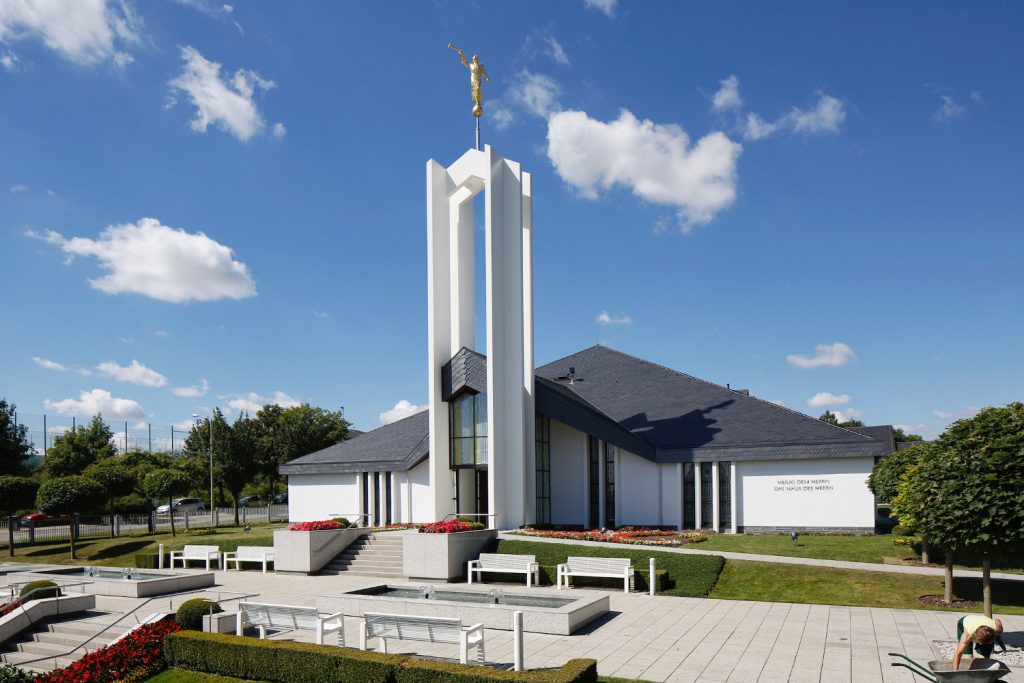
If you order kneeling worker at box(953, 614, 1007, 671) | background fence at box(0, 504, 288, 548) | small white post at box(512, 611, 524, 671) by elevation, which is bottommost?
background fence at box(0, 504, 288, 548)

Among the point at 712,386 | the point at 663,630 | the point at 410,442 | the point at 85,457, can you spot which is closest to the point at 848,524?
the point at 712,386

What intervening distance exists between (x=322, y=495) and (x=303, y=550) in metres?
11.1

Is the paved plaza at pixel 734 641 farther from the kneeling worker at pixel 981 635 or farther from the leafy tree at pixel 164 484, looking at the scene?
the leafy tree at pixel 164 484

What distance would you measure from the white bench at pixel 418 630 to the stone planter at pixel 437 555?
8135mm

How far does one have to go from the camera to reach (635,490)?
29438 mm

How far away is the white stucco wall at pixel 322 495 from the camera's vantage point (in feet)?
110

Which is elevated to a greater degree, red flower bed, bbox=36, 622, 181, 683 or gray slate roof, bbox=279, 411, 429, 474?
gray slate roof, bbox=279, 411, 429, 474

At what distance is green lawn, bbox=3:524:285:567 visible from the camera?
92.3ft

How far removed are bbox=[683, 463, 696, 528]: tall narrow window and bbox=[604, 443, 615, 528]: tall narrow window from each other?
2.80 meters

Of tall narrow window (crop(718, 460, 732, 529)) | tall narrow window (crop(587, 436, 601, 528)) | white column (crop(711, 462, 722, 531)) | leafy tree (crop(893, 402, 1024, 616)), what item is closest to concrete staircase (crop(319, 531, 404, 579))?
tall narrow window (crop(587, 436, 601, 528))

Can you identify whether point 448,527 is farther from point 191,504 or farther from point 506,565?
point 191,504

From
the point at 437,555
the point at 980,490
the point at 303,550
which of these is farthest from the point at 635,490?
the point at 980,490

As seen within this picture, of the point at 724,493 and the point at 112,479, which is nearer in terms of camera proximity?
the point at 724,493

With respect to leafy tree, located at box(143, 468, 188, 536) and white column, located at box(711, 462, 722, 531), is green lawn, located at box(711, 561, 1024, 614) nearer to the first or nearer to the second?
white column, located at box(711, 462, 722, 531)
